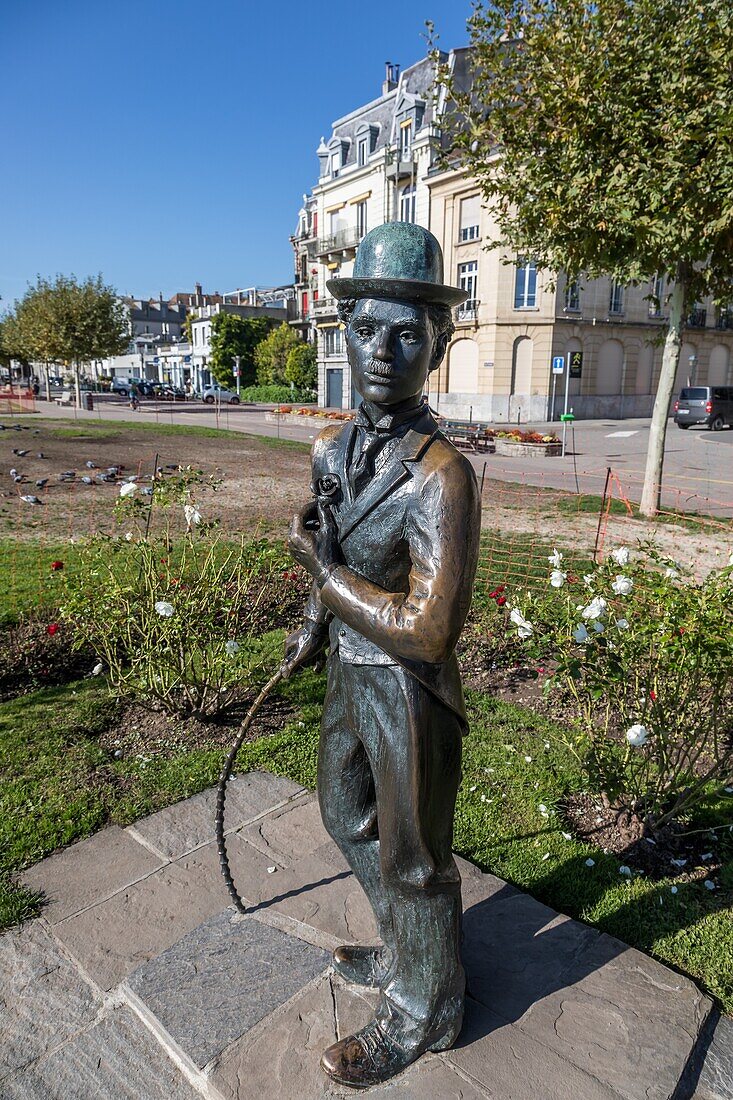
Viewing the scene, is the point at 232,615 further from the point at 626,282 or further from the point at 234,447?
the point at 234,447

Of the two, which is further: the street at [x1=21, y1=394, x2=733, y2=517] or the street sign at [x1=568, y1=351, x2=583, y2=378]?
the street sign at [x1=568, y1=351, x2=583, y2=378]

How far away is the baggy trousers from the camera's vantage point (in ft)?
6.63

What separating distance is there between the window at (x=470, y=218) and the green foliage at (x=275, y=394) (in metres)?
15.8

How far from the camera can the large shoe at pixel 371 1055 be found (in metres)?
2.09

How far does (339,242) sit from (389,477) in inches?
1574

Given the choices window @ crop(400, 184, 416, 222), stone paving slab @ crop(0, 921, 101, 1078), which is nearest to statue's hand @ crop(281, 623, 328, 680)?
stone paving slab @ crop(0, 921, 101, 1078)

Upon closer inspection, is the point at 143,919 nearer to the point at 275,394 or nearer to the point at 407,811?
the point at 407,811

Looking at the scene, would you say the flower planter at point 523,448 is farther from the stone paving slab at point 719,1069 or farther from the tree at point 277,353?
the tree at point 277,353

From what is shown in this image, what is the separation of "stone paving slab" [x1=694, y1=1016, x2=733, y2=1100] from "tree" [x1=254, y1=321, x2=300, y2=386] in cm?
4486

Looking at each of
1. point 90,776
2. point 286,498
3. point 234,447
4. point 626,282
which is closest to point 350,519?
point 90,776

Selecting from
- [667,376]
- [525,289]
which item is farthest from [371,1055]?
[525,289]

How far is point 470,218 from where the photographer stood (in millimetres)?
29578

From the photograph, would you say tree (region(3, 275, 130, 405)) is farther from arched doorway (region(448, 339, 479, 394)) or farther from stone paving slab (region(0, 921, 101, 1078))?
stone paving slab (region(0, 921, 101, 1078))

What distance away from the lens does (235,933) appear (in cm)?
276
